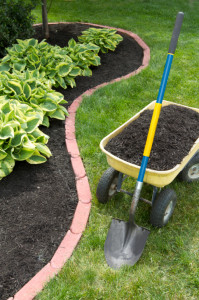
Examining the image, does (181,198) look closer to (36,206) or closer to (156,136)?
(156,136)

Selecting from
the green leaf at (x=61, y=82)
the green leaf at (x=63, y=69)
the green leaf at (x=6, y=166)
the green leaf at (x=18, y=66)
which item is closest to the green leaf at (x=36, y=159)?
the green leaf at (x=6, y=166)

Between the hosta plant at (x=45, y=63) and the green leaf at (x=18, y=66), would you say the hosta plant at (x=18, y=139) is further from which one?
the green leaf at (x=18, y=66)

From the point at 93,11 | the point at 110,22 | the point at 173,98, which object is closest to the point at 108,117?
the point at 173,98

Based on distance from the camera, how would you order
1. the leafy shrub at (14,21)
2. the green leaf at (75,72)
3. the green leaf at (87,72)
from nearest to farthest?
the green leaf at (75,72) → the green leaf at (87,72) → the leafy shrub at (14,21)

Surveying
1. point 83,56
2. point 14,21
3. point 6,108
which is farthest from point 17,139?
point 14,21

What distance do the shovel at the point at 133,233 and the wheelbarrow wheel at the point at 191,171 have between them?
0.86 metres

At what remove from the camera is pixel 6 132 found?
3189 millimetres

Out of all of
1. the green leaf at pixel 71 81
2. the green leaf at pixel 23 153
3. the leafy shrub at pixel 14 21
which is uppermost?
the leafy shrub at pixel 14 21

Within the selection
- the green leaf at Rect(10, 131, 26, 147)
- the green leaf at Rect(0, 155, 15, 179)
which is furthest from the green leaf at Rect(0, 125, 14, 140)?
the green leaf at Rect(0, 155, 15, 179)

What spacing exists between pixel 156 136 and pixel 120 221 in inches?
32.9

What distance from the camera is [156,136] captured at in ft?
10.1

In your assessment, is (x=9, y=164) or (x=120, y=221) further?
(x=9, y=164)

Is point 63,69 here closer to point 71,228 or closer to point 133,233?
point 71,228

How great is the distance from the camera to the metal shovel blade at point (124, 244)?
2.62 meters
